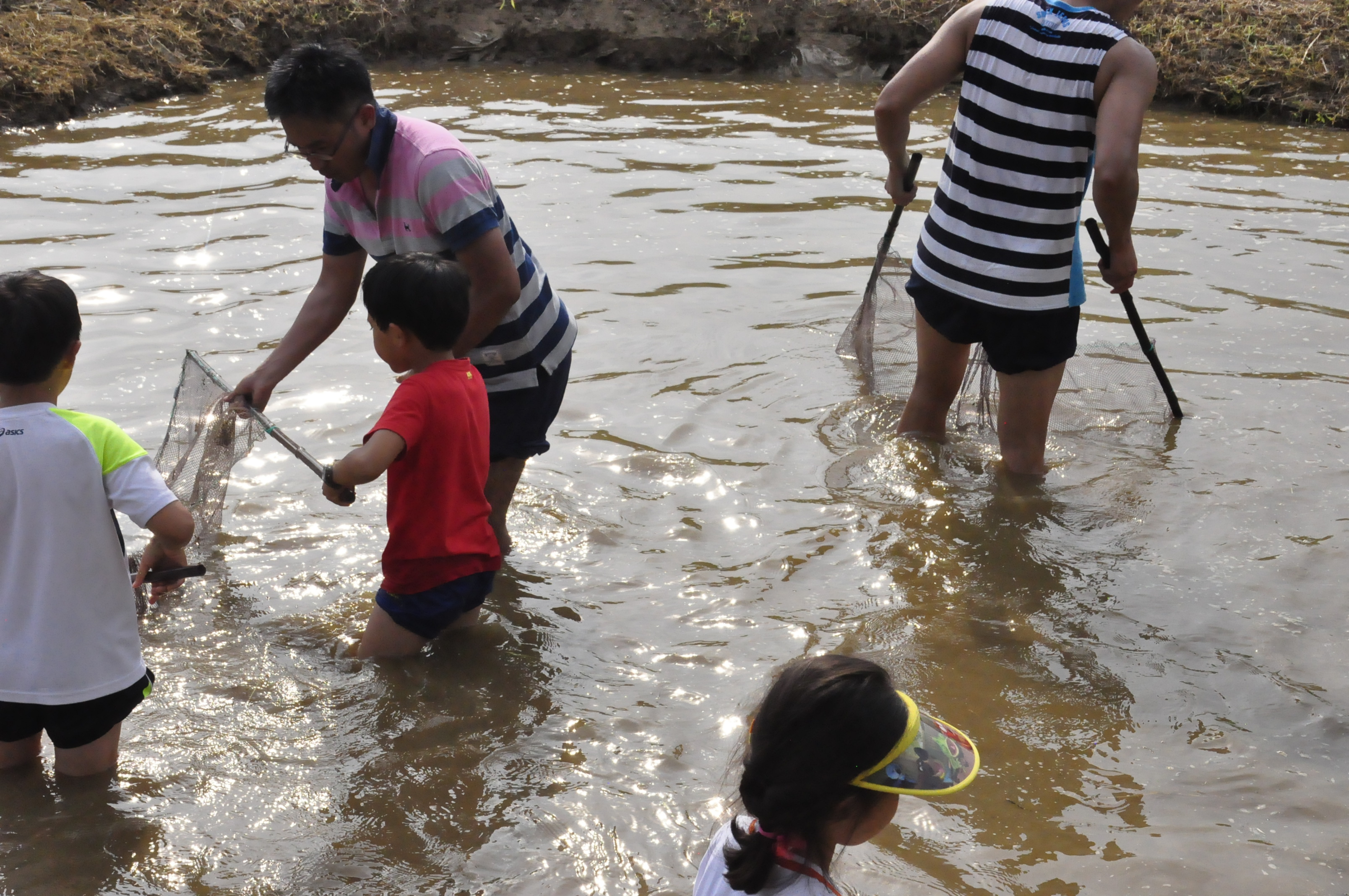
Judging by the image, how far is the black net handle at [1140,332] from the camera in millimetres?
4352

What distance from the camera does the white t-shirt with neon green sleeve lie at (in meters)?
2.72

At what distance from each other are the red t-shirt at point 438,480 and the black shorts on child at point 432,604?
27 mm

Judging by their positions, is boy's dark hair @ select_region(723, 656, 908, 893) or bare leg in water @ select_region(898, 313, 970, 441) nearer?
boy's dark hair @ select_region(723, 656, 908, 893)

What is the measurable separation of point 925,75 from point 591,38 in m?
8.55

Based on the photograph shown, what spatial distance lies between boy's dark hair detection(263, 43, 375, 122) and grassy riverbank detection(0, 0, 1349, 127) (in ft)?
25.8

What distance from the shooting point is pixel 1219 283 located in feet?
22.6

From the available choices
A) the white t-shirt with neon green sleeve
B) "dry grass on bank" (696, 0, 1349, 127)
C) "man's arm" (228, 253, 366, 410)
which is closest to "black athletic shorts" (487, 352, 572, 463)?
"man's arm" (228, 253, 366, 410)

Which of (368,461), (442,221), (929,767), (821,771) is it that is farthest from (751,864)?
(442,221)

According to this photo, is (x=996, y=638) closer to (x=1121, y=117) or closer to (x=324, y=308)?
(x=1121, y=117)

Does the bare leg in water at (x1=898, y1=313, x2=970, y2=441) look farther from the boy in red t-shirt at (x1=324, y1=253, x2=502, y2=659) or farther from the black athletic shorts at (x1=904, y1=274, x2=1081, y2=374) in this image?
the boy in red t-shirt at (x1=324, y1=253, x2=502, y2=659)

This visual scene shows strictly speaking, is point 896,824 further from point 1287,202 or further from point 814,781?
point 1287,202

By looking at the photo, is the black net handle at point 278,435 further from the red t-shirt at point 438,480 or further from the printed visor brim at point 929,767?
the printed visor brim at point 929,767

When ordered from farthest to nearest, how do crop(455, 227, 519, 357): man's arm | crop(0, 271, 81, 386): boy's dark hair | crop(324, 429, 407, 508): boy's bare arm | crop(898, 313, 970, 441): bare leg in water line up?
crop(898, 313, 970, 441): bare leg in water → crop(455, 227, 519, 357): man's arm → crop(324, 429, 407, 508): boy's bare arm → crop(0, 271, 81, 386): boy's dark hair

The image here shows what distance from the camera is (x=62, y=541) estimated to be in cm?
276
